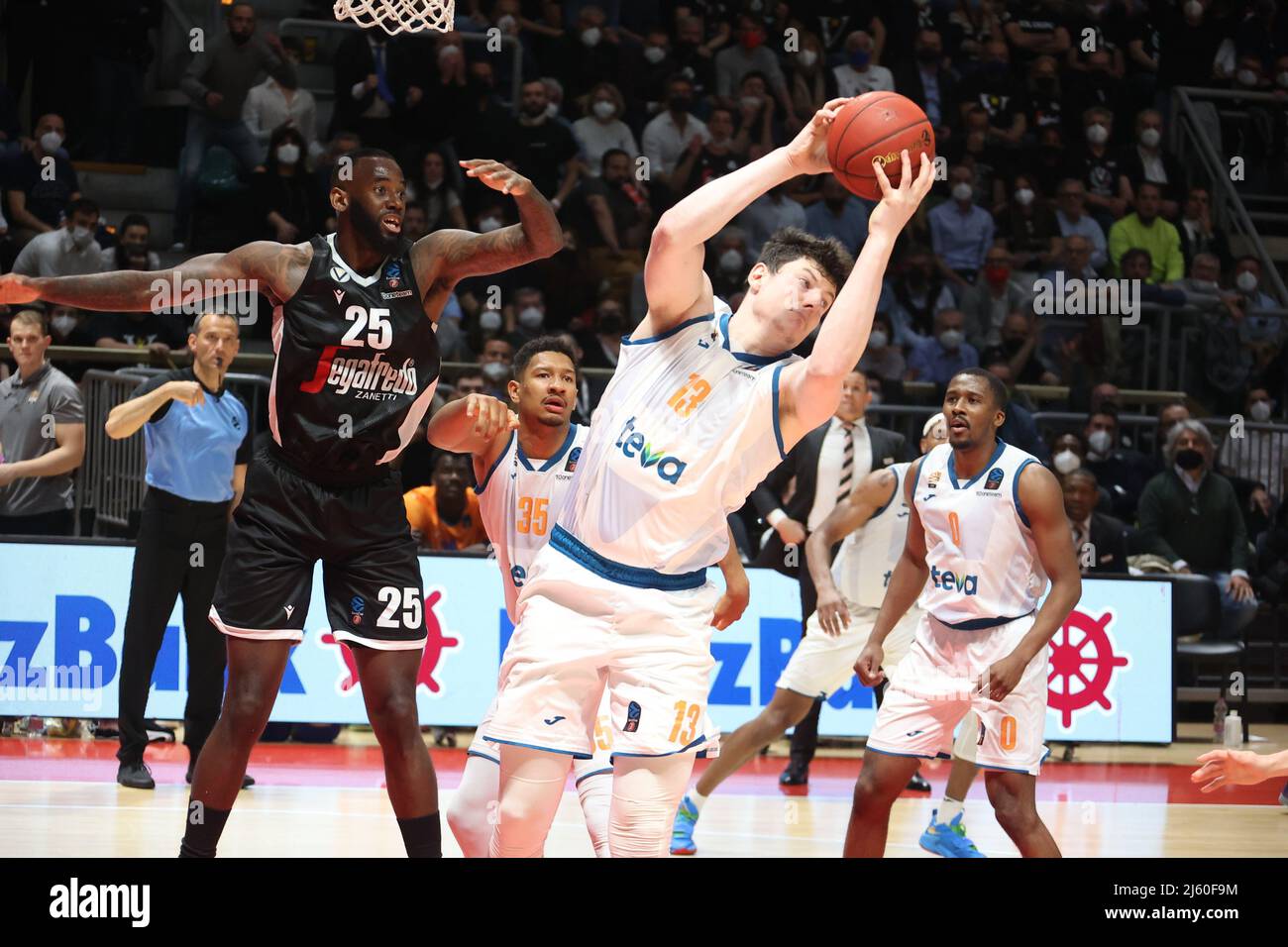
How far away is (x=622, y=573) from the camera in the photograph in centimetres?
420

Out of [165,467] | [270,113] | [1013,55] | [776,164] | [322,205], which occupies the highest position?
[1013,55]

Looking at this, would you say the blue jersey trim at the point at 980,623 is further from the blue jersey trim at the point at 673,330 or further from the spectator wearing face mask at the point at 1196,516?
the spectator wearing face mask at the point at 1196,516

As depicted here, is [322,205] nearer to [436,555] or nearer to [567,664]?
[436,555]

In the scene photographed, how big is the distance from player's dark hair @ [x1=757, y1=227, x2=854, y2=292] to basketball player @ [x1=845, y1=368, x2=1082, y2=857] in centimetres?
177

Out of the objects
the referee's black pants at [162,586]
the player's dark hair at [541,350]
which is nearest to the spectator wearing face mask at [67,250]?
the referee's black pants at [162,586]

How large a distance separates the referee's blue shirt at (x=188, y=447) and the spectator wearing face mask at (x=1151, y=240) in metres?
9.01

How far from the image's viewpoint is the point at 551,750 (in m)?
4.12

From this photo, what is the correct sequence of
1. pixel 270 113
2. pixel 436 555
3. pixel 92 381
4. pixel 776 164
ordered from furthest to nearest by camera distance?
pixel 270 113 < pixel 92 381 < pixel 436 555 < pixel 776 164

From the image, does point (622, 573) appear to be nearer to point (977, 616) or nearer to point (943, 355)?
point (977, 616)

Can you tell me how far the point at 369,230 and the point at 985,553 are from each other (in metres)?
2.55

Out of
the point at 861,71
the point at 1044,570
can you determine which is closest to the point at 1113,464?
the point at 861,71

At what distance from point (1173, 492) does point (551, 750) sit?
8.39 meters

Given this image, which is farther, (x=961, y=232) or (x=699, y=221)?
(x=961, y=232)

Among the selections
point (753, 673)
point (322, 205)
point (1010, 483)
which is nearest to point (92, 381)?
point (322, 205)
